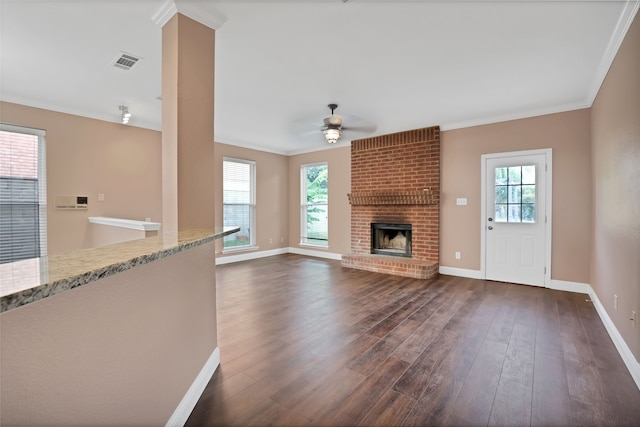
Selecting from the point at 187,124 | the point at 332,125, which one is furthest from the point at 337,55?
the point at 187,124

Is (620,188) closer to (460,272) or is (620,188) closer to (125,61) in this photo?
(460,272)

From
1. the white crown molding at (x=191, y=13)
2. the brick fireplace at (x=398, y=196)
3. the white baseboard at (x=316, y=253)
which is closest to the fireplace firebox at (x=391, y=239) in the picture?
the brick fireplace at (x=398, y=196)

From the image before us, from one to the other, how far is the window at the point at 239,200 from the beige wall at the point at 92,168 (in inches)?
53.7

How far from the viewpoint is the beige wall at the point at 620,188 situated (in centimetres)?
207

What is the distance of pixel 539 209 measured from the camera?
13.8ft

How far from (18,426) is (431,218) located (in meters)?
5.17

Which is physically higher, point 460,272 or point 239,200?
point 239,200

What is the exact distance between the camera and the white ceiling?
210 centimetres

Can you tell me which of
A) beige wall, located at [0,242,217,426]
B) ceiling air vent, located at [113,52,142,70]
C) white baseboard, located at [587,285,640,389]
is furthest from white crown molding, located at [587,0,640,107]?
ceiling air vent, located at [113,52,142,70]

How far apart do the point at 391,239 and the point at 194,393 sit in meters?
4.59

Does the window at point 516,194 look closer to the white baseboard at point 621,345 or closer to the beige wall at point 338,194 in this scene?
the white baseboard at point 621,345

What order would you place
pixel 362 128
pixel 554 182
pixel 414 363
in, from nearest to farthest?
pixel 414 363, pixel 554 182, pixel 362 128

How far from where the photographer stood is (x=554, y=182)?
412 centimetres

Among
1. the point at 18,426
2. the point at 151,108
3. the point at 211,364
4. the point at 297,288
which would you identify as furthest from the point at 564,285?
the point at 151,108
